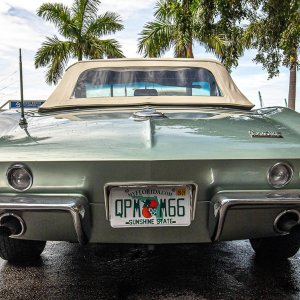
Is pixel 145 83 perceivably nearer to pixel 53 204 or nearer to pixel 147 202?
pixel 147 202

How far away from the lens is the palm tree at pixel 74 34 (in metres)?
21.7

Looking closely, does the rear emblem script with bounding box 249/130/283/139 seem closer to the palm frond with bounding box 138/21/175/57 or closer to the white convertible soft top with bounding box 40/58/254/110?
the white convertible soft top with bounding box 40/58/254/110

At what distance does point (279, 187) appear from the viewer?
2.45 m

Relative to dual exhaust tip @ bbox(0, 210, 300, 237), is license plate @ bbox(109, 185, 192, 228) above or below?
above

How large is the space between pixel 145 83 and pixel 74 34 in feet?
61.9

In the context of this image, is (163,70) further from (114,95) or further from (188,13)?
(188,13)

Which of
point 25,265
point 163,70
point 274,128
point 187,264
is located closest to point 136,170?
point 274,128

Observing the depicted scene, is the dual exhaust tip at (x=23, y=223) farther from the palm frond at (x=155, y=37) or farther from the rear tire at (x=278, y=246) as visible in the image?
the palm frond at (x=155, y=37)

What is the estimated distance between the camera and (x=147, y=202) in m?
2.39

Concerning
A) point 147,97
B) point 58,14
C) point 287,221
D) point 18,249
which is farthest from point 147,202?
point 58,14

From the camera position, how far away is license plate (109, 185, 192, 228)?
2389 mm

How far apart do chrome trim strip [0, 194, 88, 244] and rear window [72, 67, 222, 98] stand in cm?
153

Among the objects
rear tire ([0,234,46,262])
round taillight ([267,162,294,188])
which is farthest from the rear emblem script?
rear tire ([0,234,46,262])

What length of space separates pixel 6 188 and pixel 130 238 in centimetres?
70
